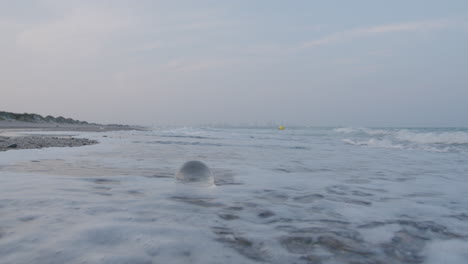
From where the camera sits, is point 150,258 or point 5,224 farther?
point 5,224

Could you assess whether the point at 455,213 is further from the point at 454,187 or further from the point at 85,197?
the point at 85,197

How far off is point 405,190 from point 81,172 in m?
4.04

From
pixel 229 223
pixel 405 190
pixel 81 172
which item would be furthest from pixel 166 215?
pixel 405 190

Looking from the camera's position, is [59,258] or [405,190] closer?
[59,258]

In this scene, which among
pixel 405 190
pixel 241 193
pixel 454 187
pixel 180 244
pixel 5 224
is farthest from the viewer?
pixel 454 187

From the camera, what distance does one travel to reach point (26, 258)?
1669mm

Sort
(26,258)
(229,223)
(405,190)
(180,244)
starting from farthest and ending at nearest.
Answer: (405,190)
(229,223)
(180,244)
(26,258)

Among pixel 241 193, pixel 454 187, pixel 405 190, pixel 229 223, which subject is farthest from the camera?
pixel 454 187

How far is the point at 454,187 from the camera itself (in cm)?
444

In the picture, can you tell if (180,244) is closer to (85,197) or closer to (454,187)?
(85,197)

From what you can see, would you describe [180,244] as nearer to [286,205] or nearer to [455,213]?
[286,205]

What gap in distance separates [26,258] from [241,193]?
2.19 metres

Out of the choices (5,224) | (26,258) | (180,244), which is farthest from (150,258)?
(5,224)

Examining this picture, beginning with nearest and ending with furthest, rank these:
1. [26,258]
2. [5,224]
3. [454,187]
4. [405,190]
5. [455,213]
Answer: [26,258]
[5,224]
[455,213]
[405,190]
[454,187]
